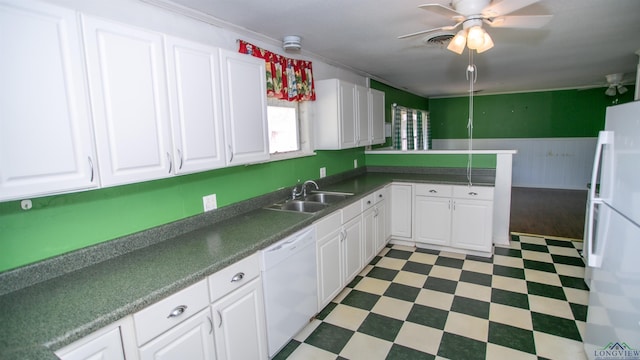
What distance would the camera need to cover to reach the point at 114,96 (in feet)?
4.59

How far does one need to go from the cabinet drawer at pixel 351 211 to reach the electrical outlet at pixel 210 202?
3.46ft

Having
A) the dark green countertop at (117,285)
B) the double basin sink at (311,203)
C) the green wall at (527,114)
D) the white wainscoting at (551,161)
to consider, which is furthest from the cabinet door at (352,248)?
the green wall at (527,114)

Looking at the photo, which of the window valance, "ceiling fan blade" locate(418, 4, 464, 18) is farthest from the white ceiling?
"ceiling fan blade" locate(418, 4, 464, 18)

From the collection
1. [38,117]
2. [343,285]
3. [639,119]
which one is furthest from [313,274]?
[639,119]

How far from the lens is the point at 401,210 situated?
3959mm

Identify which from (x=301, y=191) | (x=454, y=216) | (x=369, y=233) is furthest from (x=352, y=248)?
(x=454, y=216)

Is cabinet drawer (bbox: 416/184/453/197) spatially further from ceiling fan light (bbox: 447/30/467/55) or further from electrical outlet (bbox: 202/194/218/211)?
electrical outlet (bbox: 202/194/218/211)

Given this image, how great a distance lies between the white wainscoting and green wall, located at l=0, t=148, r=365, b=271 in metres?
7.09

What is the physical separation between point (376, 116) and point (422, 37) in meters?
1.39

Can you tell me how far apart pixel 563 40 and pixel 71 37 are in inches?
149

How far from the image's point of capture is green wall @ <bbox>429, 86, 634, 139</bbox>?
22.6 ft

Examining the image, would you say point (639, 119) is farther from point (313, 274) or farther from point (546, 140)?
point (546, 140)

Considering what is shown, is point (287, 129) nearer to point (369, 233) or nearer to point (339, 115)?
point (339, 115)

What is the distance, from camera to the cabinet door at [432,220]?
12.2 feet
